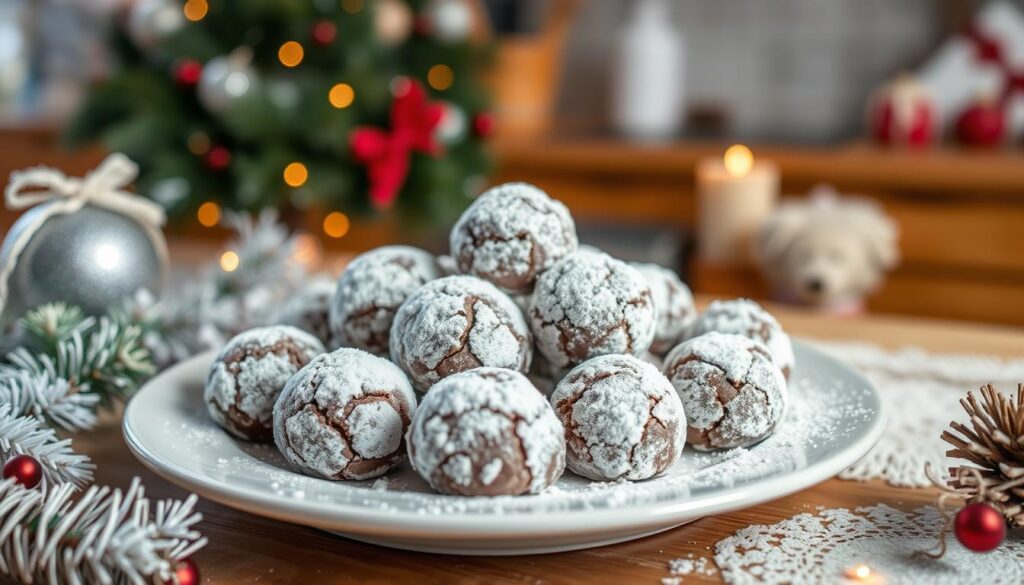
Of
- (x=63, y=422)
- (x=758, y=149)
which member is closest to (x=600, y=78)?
(x=758, y=149)

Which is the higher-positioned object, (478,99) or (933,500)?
(478,99)

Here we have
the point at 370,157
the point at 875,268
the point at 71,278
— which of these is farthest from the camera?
the point at 875,268

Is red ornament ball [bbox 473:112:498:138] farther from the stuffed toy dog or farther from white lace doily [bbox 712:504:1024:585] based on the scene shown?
white lace doily [bbox 712:504:1024:585]

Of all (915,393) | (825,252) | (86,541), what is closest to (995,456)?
(915,393)

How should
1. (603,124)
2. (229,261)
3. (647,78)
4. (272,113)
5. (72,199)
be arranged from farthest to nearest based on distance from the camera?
1. (603,124)
2. (647,78)
3. (272,113)
4. (229,261)
5. (72,199)

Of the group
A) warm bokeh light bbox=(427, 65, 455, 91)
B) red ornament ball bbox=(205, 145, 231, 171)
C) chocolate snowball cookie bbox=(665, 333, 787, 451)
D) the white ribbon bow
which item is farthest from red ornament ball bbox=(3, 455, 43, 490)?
warm bokeh light bbox=(427, 65, 455, 91)

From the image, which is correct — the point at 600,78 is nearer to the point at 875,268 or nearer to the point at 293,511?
the point at 875,268

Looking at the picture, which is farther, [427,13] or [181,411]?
[427,13]

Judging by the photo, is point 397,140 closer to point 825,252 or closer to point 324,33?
point 324,33
